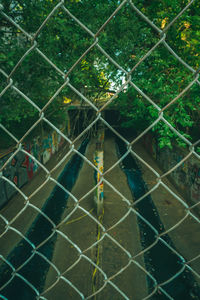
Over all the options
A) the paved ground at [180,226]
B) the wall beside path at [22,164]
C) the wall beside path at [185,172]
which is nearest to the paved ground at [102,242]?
the paved ground at [180,226]

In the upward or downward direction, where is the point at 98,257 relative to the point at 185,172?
upward

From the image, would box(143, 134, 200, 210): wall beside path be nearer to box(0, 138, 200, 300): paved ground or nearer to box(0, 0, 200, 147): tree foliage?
box(0, 138, 200, 300): paved ground

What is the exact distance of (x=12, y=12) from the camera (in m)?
4.54

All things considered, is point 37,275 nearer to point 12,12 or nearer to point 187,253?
point 187,253

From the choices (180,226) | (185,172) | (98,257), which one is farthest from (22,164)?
(185,172)

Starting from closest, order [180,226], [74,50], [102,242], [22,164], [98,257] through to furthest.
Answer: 1. [98,257]
2. [74,50]
3. [102,242]
4. [180,226]
5. [22,164]

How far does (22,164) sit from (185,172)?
20.3 ft

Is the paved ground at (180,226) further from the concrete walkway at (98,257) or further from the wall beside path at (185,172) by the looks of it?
the concrete walkway at (98,257)

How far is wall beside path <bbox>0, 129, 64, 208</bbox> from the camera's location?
667 centimetres

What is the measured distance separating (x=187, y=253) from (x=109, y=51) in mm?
5218

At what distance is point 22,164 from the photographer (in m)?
8.11

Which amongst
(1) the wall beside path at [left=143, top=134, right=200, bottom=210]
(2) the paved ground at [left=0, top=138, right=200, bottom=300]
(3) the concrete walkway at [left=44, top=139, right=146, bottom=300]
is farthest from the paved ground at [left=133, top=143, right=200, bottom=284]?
(3) the concrete walkway at [left=44, top=139, right=146, bottom=300]

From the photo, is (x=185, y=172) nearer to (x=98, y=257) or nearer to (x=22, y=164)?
(x=98, y=257)

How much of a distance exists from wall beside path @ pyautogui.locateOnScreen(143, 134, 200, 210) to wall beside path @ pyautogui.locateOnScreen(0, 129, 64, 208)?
18.0ft
